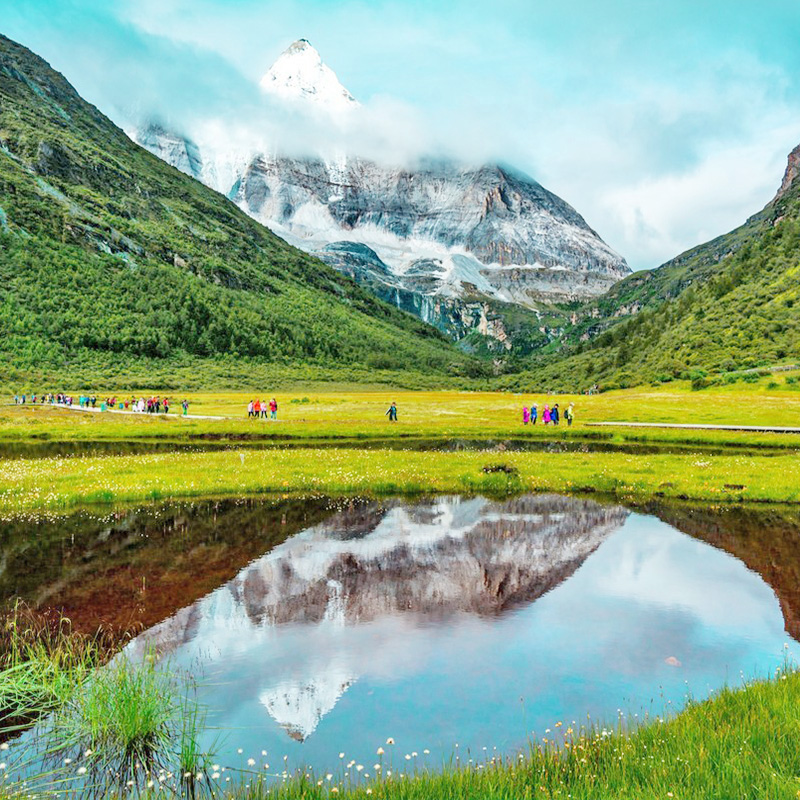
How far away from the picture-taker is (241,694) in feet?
29.7

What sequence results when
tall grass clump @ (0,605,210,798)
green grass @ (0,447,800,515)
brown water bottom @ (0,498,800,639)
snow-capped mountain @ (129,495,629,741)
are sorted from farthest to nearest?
green grass @ (0,447,800,515)
brown water bottom @ (0,498,800,639)
snow-capped mountain @ (129,495,629,741)
tall grass clump @ (0,605,210,798)

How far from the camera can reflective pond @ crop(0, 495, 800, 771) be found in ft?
28.1

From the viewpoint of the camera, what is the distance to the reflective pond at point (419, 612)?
28.1 feet

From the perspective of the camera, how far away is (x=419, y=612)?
1264 cm

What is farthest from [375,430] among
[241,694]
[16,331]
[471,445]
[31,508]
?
[16,331]

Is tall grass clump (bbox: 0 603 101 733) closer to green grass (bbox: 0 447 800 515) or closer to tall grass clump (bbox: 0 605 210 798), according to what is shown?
tall grass clump (bbox: 0 605 210 798)

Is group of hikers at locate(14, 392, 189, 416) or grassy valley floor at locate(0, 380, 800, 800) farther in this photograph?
group of hikers at locate(14, 392, 189, 416)

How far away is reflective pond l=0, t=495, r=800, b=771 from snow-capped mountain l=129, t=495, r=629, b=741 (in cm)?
5

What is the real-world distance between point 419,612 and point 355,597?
165 cm

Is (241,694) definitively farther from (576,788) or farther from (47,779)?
(576,788)

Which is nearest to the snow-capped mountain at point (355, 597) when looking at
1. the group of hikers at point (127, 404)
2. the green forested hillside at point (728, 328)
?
the group of hikers at point (127, 404)

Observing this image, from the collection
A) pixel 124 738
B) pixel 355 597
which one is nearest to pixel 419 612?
pixel 355 597

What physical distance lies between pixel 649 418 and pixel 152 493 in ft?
197

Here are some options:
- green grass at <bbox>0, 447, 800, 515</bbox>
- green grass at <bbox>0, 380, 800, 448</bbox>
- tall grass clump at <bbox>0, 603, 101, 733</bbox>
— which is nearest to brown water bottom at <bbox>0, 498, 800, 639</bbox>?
tall grass clump at <bbox>0, 603, 101, 733</bbox>
